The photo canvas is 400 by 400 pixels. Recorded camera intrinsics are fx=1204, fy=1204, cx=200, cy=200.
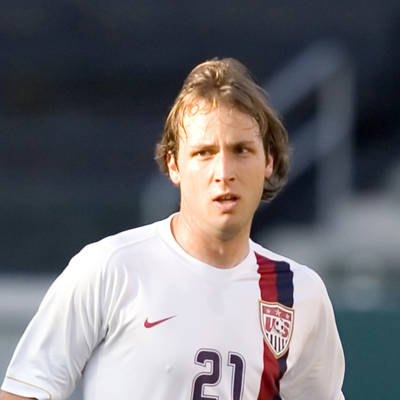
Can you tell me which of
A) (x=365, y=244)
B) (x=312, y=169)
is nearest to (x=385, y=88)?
(x=312, y=169)

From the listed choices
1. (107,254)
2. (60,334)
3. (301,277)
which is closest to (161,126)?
(301,277)

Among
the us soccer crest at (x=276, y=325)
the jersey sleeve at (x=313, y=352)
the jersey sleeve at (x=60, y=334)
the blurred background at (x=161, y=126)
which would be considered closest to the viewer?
the jersey sleeve at (x=60, y=334)

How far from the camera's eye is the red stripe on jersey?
10.5 feet

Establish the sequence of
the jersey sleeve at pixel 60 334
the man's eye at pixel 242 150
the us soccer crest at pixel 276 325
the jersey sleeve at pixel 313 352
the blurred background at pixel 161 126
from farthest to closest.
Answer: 1. the blurred background at pixel 161 126
2. the jersey sleeve at pixel 313 352
3. the us soccer crest at pixel 276 325
4. the man's eye at pixel 242 150
5. the jersey sleeve at pixel 60 334

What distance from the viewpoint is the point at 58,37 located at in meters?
11.6

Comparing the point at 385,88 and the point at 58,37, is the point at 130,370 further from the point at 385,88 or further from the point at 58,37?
the point at 58,37

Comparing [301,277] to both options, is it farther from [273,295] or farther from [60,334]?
[60,334]

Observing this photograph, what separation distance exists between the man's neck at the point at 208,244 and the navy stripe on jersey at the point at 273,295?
0.11 m

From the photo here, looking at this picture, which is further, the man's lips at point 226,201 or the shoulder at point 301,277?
the shoulder at point 301,277

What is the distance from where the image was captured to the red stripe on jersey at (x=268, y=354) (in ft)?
10.5

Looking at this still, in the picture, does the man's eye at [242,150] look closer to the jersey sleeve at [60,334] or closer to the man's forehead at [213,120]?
the man's forehead at [213,120]

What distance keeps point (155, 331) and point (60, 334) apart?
239 mm

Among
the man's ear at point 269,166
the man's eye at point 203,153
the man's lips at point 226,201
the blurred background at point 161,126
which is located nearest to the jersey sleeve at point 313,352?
the man's ear at point 269,166

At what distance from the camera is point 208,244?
3.21m
